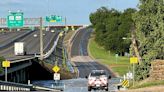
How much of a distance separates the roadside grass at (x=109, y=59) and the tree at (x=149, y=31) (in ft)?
182

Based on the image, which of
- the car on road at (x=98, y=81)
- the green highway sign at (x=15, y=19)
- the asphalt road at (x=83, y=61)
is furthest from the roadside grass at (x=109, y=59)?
the car on road at (x=98, y=81)

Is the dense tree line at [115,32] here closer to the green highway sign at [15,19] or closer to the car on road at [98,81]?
the green highway sign at [15,19]

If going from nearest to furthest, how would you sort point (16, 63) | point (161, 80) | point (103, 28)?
point (161, 80), point (16, 63), point (103, 28)

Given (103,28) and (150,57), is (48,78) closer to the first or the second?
(150,57)

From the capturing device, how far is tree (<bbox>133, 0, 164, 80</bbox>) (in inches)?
2124

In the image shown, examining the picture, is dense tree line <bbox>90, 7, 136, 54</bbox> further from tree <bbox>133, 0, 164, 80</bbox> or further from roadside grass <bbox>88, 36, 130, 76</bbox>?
tree <bbox>133, 0, 164, 80</bbox>

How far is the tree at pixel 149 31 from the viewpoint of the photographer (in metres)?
53.9

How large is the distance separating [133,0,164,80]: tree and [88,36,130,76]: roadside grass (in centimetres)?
5542

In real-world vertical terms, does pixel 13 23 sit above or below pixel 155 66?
above

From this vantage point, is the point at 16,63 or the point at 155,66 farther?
the point at 16,63

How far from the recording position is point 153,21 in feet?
183

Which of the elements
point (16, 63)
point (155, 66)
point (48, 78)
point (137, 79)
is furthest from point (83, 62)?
point (155, 66)

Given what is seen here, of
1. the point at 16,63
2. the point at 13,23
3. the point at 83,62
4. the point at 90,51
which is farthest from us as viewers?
the point at 90,51

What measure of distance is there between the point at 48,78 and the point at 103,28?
86.5 m
